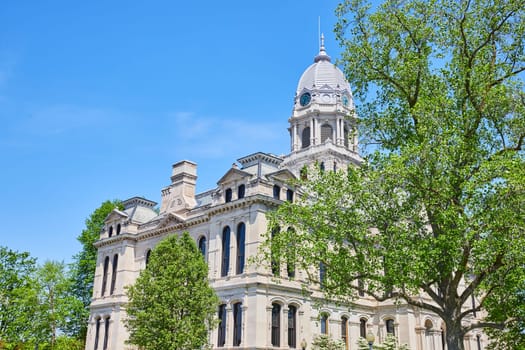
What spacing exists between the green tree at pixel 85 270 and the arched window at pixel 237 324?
21.0m

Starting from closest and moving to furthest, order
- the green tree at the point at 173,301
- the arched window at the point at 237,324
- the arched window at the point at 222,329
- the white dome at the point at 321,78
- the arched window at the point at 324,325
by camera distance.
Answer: the green tree at the point at 173,301
the arched window at the point at 237,324
the arched window at the point at 222,329
the arched window at the point at 324,325
the white dome at the point at 321,78

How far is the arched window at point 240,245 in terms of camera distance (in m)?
35.8

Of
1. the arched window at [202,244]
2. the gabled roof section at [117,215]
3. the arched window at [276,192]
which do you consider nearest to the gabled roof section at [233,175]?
the arched window at [276,192]

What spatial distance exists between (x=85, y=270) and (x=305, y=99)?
3027 centimetres

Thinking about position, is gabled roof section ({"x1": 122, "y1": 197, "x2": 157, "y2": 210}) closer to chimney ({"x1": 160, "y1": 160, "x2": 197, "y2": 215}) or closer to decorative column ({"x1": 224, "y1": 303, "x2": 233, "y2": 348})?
chimney ({"x1": 160, "y1": 160, "x2": 197, "y2": 215})

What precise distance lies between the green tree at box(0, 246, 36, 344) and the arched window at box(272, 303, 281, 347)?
1908cm

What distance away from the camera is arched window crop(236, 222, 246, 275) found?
3578cm

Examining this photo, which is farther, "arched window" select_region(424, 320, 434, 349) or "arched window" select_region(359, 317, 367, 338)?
"arched window" select_region(359, 317, 367, 338)

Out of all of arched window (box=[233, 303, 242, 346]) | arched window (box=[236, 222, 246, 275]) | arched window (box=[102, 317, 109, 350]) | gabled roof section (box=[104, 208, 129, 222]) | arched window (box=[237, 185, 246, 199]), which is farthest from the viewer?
gabled roof section (box=[104, 208, 129, 222])

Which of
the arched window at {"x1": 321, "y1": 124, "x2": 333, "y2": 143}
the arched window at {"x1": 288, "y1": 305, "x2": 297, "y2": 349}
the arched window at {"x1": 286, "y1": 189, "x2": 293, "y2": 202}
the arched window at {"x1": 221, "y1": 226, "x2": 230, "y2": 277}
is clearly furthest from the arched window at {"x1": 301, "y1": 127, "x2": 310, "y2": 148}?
the arched window at {"x1": 288, "y1": 305, "x2": 297, "y2": 349}

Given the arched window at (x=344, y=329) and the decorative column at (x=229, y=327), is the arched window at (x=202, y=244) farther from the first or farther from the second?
the arched window at (x=344, y=329)

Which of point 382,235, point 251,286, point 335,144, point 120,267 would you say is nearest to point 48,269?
point 120,267

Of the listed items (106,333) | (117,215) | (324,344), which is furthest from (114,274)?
(324,344)

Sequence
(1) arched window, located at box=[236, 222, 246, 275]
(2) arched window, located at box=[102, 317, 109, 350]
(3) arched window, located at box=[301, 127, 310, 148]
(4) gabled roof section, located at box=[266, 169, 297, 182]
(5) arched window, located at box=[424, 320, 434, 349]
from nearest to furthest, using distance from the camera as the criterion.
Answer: (1) arched window, located at box=[236, 222, 246, 275], (4) gabled roof section, located at box=[266, 169, 297, 182], (5) arched window, located at box=[424, 320, 434, 349], (2) arched window, located at box=[102, 317, 109, 350], (3) arched window, located at box=[301, 127, 310, 148]
